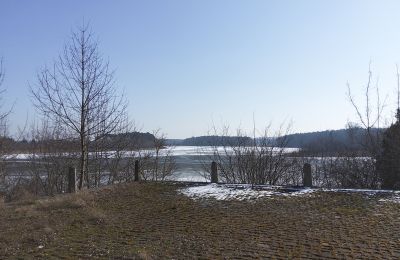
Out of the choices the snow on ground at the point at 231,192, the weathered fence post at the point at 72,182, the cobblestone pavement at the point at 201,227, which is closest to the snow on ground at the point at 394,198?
the cobblestone pavement at the point at 201,227

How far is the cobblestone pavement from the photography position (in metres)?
7.62

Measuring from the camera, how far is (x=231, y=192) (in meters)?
14.4

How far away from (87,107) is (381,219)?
12.2 metres

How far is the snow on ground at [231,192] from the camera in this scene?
1361 cm

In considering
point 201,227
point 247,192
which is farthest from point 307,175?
point 201,227

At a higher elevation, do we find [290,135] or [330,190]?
[290,135]

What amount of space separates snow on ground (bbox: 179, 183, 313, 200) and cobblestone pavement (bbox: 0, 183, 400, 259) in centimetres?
53

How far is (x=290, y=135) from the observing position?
2356 cm

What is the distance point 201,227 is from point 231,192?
16.1 feet

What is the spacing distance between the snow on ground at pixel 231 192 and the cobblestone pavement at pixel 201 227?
53cm

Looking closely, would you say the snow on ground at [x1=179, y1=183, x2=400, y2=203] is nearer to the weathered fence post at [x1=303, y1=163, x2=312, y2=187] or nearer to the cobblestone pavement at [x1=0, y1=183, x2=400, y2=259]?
the cobblestone pavement at [x1=0, y1=183, x2=400, y2=259]

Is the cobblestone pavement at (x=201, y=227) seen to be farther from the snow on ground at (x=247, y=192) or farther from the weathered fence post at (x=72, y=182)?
the weathered fence post at (x=72, y=182)

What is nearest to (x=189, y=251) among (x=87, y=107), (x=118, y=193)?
(x=118, y=193)

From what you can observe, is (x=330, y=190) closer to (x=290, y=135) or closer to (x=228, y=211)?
(x=228, y=211)
